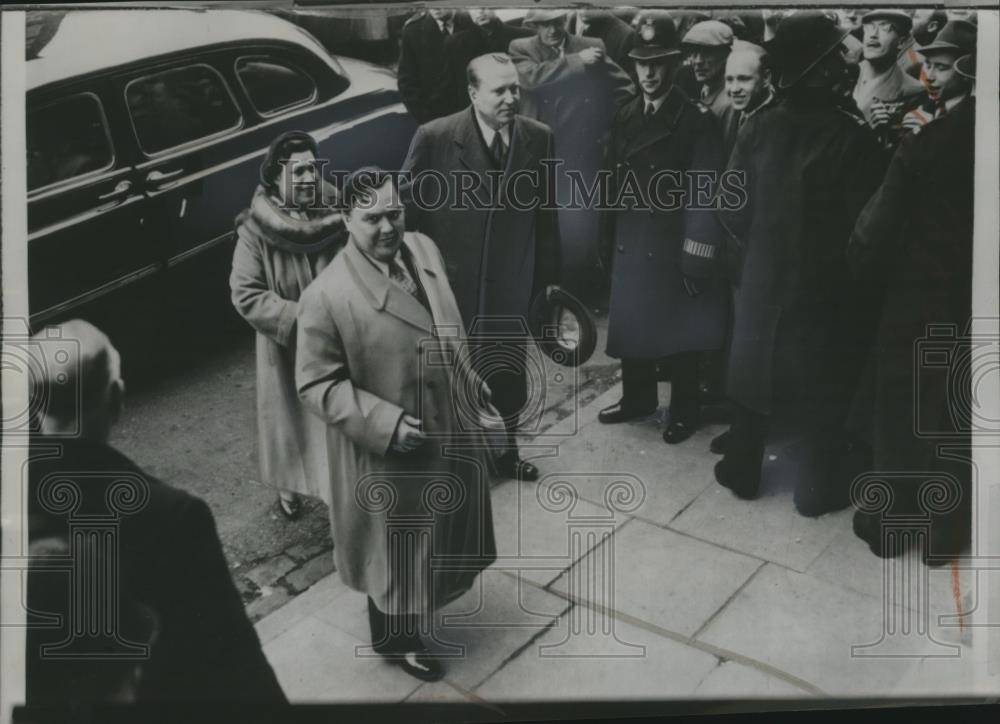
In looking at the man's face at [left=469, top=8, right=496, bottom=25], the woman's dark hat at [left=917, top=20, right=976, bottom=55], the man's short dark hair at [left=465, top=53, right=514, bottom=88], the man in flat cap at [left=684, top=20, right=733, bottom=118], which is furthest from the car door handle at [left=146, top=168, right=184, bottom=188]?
the woman's dark hat at [left=917, top=20, right=976, bottom=55]

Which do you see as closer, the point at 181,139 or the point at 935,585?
the point at 181,139

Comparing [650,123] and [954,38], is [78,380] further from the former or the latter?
[954,38]

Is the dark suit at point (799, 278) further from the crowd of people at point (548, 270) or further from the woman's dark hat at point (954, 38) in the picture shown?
the woman's dark hat at point (954, 38)

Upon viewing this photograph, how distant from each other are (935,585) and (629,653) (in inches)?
62.2

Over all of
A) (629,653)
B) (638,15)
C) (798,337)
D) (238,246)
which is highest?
(638,15)

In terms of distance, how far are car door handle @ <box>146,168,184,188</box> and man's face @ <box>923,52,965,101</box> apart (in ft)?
11.8

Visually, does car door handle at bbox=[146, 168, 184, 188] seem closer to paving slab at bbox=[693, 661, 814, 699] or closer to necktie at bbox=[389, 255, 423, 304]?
necktie at bbox=[389, 255, 423, 304]

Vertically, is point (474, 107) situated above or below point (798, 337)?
above

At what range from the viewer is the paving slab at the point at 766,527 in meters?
5.61

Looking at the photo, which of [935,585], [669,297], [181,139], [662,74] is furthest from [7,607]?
[935,585]

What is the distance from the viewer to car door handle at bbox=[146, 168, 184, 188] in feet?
17.2

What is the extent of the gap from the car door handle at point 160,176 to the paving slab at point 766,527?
2955mm

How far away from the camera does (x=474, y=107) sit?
534 cm

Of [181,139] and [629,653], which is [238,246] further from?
[629,653]
